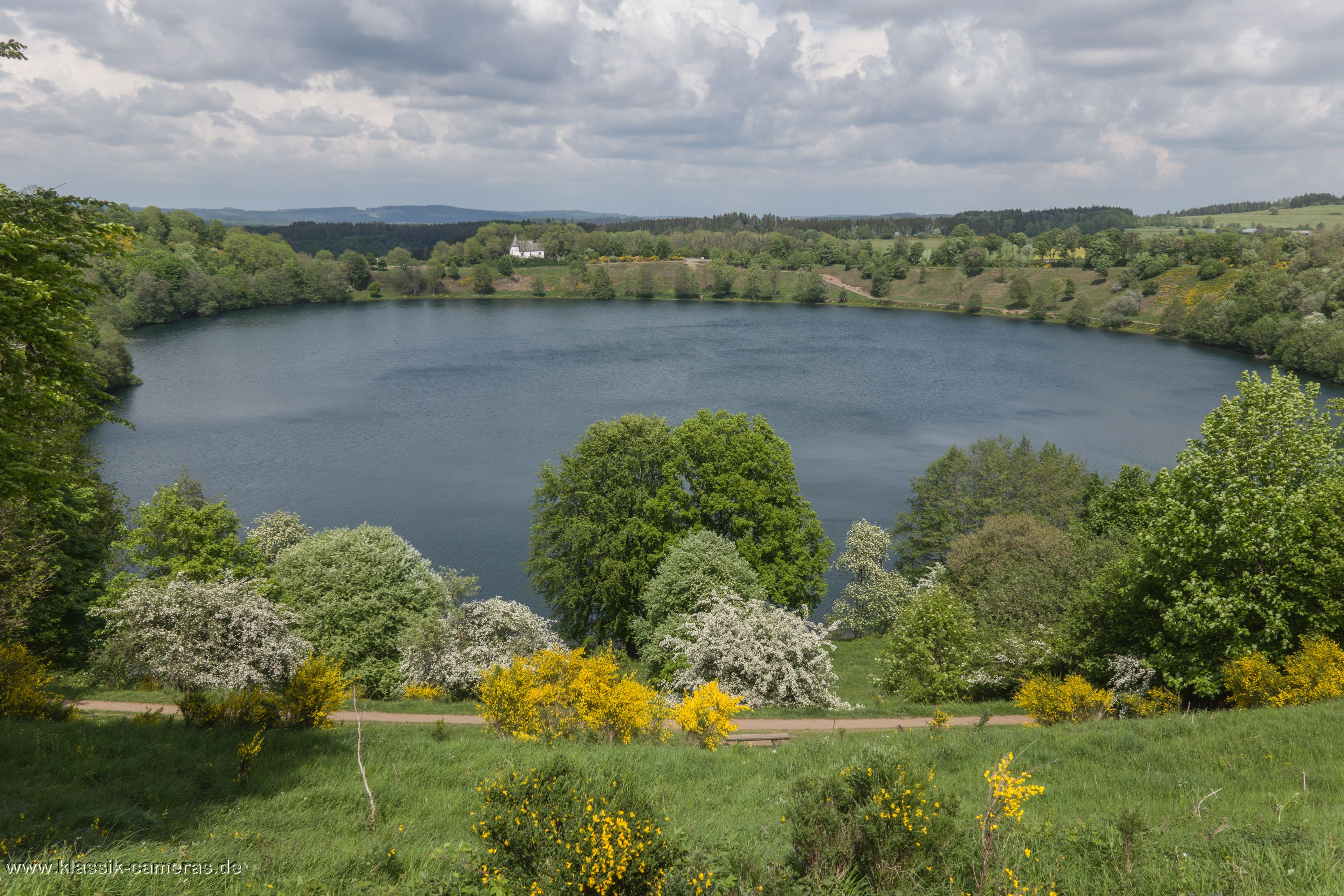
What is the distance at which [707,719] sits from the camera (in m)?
13.5

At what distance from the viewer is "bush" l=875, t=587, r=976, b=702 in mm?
20536

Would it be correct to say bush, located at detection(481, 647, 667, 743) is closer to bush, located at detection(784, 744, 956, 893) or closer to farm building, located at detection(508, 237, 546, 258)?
bush, located at detection(784, 744, 956, 893)

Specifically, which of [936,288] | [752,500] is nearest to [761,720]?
[752,500]

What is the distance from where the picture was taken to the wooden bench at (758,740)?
13680mm

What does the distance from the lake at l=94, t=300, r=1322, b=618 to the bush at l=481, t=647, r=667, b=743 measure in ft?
51.4

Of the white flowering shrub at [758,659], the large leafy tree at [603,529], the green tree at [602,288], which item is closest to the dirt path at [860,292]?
the green tree at [602,288]

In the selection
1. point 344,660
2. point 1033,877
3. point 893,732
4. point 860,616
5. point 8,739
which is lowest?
point 860,616

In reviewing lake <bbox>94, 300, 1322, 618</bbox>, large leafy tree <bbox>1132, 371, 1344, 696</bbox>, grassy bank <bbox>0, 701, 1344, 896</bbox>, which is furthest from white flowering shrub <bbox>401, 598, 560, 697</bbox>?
large leafy tree <bbox>1132, 371, 1344, 696</bbox>

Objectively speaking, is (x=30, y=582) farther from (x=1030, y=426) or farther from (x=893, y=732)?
(x=1030, y=426)

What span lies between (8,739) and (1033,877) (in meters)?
12.0

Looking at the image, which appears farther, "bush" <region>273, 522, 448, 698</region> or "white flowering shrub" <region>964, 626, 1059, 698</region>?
"bush" <region>273, 522, 448, 698</region>

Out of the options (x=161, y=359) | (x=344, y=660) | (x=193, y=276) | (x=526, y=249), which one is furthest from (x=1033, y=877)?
(x=526, y=249)

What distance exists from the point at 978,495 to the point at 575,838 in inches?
1440

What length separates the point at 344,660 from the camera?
21719 mm
